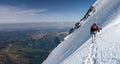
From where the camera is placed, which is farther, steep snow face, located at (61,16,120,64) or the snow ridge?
the snow ridge

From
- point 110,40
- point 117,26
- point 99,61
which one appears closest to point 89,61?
point 99,61

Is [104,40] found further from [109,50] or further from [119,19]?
[119,19]

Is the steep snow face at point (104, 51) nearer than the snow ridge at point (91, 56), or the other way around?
the steep snow face at point (104, 51)

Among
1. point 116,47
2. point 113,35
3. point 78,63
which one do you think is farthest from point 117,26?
point 78,63

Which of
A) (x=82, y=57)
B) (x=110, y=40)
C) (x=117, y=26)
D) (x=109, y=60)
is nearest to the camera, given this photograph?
(x=109, y=60)

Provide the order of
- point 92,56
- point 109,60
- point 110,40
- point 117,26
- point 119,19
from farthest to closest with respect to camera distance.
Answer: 1. point 119,19
2. point 117,26
3. point 110,40
4. point 92,56
5. point 109,60

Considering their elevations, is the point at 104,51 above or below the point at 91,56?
above

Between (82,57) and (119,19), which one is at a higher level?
(119,19)

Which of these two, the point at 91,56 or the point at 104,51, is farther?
the point at 104,51

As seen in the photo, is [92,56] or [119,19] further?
[119,19]
